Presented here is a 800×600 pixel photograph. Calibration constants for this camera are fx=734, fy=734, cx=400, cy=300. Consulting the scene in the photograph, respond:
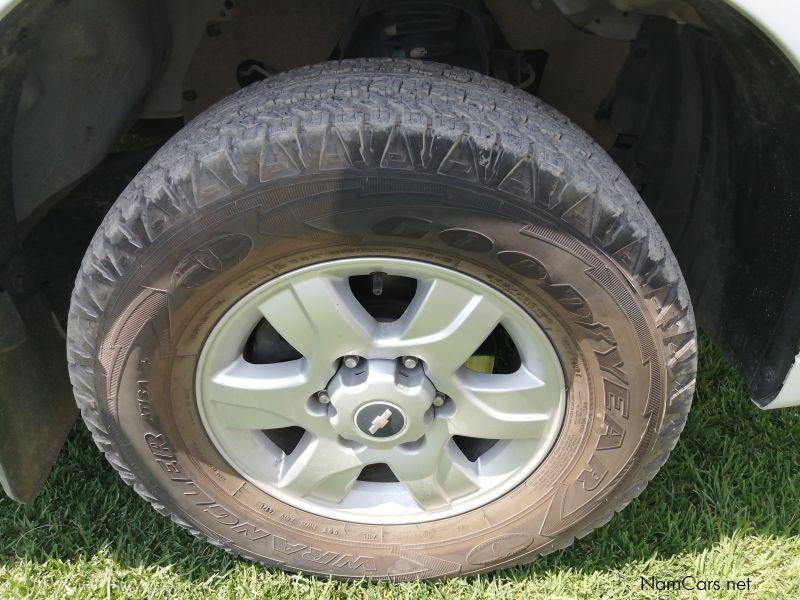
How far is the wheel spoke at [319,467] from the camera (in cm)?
182

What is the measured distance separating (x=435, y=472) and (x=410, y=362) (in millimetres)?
340

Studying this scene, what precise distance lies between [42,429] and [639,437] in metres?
1.53

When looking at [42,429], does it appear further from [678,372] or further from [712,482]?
[712,482]

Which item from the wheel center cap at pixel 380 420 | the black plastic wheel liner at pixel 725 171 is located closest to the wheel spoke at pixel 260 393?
the wheel center cap at pixel 380 420

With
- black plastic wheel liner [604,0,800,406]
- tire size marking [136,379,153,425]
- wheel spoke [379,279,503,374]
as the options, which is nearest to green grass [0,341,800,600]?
black plastic wheel liner [604,0,800,406]

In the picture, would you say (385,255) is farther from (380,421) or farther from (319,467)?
(319,467)

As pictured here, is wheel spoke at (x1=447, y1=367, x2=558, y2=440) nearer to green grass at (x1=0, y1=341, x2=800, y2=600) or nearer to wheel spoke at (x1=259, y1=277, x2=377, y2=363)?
wheel spoke at (x1=259, y1=277, x2=377, y2=363)

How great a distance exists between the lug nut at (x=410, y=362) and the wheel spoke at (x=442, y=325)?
0.04m

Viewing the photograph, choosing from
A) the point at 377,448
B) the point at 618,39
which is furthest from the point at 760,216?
the point at 377,448

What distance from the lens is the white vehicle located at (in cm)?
142

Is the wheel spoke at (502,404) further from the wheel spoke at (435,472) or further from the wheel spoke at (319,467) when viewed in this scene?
the wheel spoke at (319,467)

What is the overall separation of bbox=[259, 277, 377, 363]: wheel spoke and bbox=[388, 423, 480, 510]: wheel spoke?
341mm

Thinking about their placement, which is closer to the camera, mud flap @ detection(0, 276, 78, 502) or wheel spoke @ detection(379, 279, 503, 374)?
wheel spoke @ detection(379, 279, 503, 374)

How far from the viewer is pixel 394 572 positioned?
1.97 meters
